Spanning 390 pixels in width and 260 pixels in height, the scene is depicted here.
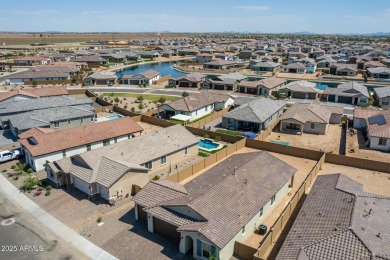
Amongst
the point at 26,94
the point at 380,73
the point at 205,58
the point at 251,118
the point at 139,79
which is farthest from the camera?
the point at 205,58

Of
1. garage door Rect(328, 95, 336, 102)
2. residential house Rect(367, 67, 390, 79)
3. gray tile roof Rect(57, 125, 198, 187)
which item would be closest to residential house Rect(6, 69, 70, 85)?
gray tile roof Rect(57, 125, 198, 187)

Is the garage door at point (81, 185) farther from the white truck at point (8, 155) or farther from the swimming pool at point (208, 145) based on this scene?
the swimming pool at point (208, 145)

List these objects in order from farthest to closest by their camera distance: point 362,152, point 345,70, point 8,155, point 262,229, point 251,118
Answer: point 345,70
point 251,118
point 362,152
point 8,155
point 262,229

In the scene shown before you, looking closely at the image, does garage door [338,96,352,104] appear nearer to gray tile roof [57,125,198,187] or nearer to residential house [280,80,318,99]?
residential house [280,80,318,99]

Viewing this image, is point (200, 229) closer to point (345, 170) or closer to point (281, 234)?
point (281, 234)

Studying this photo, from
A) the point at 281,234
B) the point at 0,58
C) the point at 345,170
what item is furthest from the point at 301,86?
the point at 0,58

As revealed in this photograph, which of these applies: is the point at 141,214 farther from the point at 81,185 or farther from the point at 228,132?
the point at 228,132

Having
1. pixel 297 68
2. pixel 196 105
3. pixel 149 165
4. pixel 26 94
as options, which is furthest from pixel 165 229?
pixel 297 68
